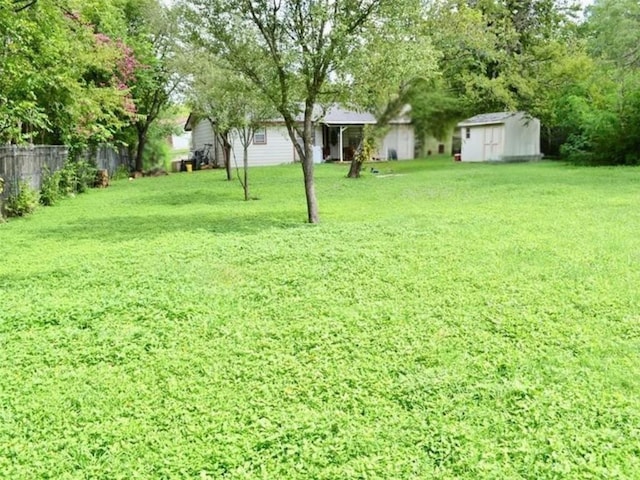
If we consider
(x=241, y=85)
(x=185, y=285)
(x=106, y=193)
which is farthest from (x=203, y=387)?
(x=106, y=193)

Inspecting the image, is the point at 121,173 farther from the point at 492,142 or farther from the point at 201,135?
the point at 492,142

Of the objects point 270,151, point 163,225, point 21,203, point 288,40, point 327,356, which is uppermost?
point 288,40

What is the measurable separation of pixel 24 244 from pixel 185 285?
3413 mm

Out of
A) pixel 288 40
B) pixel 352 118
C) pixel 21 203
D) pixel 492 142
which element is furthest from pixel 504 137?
pixel 21 203

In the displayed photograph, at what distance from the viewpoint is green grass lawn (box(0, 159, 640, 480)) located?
236cm

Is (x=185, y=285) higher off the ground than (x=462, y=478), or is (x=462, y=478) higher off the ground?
(x=185, y=285)

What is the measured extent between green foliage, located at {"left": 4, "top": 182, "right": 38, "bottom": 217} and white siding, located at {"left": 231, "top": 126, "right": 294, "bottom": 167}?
15.9 m

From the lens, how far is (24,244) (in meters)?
6.69

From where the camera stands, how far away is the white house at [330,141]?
25766 millimetres

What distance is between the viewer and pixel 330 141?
28.1 meters

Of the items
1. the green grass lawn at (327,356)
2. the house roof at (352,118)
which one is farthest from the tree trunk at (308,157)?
the house roof at (352,118)

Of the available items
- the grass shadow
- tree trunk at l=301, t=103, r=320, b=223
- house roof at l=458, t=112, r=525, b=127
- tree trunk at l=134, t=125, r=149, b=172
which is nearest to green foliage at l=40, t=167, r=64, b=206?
the grass shadow

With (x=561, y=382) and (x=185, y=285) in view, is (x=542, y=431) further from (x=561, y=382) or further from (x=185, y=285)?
(x=185, y=285)

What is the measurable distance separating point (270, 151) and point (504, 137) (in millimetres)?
11127
